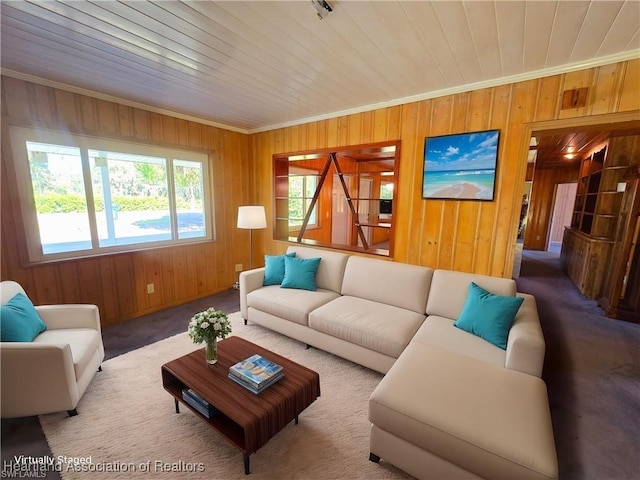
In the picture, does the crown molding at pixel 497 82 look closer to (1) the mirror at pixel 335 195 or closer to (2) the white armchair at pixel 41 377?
(1) the mirror at pixel 335 195

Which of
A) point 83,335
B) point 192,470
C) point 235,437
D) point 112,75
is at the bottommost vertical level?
point 192,470

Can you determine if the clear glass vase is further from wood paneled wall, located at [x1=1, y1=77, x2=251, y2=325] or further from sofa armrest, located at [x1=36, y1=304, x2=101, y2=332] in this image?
wood paneled wall, located at [x1=1, y1=77, x2=251, y2=325]

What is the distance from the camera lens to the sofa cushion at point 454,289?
2.23 metres

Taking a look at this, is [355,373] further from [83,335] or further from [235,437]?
[83,335]

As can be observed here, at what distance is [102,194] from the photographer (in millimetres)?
2980

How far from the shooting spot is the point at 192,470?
145 centimetres

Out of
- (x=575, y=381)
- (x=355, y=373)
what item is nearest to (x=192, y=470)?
(x=355, y=373)

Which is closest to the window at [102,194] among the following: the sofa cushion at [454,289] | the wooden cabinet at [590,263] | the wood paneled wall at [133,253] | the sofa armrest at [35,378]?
the wood paneled wall at [133,253]

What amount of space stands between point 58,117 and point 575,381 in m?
5.18

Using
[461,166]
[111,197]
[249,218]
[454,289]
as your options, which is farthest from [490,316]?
[111,197]

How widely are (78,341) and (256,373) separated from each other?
4.65 ft

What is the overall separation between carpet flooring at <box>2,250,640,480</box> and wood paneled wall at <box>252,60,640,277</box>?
1.02m

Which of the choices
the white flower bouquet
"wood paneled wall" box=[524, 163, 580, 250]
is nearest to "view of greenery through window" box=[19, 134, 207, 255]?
the white flower bouquet

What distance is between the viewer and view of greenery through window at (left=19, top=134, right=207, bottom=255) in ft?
8.62
